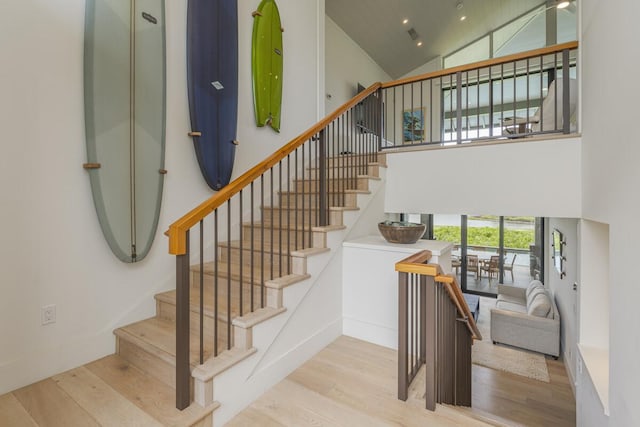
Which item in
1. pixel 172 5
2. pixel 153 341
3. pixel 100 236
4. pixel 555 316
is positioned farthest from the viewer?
pixel 555 316

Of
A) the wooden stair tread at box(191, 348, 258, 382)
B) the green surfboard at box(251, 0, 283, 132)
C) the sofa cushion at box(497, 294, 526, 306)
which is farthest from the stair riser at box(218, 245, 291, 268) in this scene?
the sofa cushion at box(497, 294, 526, 306)

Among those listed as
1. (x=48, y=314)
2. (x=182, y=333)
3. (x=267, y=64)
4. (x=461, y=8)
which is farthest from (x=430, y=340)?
(x=461, y=8)

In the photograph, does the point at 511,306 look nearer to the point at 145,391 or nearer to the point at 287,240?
the point at 287,240

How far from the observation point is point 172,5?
254 cm

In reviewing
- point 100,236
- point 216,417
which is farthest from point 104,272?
point 216,417

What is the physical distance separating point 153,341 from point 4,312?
768mm

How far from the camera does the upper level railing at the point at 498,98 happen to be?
296cm

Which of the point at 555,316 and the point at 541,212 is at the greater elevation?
the point at 541,212

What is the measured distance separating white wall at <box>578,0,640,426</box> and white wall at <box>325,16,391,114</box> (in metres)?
3.74

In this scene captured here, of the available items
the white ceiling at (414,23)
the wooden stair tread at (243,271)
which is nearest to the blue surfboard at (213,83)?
the wooden stair tread at (243,271)

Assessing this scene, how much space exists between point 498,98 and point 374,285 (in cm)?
685

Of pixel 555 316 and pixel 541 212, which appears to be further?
pixel 555 316

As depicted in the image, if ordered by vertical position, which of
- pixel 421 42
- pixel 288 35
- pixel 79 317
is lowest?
pixel 79 317

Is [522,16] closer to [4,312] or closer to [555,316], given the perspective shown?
[555,316]
